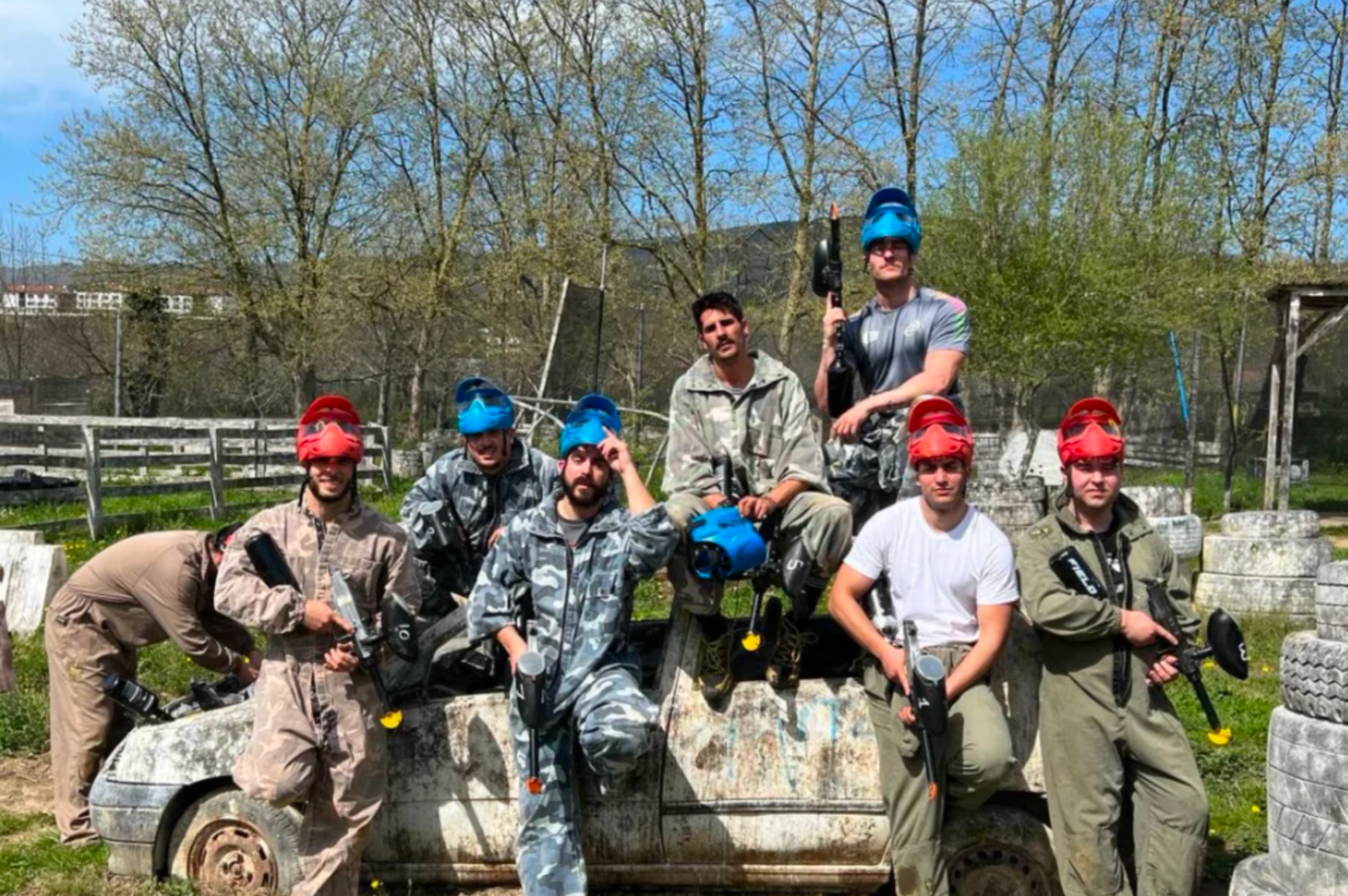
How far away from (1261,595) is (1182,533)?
118 cm

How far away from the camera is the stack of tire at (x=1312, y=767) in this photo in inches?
131

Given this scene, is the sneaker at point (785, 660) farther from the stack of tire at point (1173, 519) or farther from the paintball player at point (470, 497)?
the stack of tire at point (1173, 519)

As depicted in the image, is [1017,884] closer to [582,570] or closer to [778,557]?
[778,557]

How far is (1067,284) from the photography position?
54.0 feet

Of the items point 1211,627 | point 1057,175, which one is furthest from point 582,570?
point 1057,175

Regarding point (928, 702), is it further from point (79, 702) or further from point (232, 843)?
point (79, 702)

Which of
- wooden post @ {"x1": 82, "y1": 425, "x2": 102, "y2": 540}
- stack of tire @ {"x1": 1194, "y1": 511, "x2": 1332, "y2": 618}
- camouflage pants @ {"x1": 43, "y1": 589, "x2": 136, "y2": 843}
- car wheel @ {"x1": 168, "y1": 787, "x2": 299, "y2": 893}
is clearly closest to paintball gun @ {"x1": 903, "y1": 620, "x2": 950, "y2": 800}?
car wheel @ {"x1": 168, "y1": 787, "x2": 299, "y2": 893}

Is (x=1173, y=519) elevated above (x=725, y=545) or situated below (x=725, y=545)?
below

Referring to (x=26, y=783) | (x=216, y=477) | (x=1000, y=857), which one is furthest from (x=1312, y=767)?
(x=216, y=477)

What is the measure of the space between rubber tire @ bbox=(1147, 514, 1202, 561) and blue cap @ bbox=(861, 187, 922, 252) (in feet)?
20.9

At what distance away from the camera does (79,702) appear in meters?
5.28

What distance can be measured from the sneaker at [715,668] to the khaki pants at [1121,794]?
1143 mm

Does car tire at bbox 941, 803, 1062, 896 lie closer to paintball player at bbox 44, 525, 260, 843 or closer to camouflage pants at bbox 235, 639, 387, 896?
camouflage pants at bbox 235, 639, 387, 896

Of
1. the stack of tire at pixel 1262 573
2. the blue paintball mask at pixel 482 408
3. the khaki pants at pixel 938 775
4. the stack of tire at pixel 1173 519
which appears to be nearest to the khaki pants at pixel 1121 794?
the khaki pants at pixel 938 775
